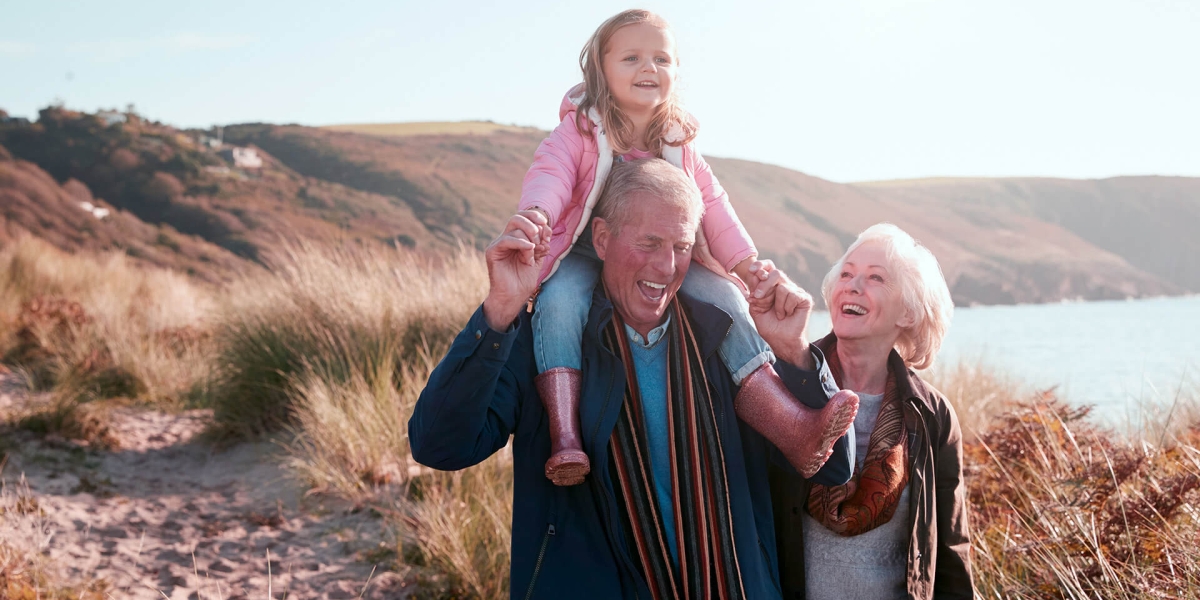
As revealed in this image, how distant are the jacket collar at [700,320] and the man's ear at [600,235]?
120 mm

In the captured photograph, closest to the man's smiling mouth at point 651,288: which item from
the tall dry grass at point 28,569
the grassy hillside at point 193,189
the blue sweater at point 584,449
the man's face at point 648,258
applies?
the man's face at point 648,258

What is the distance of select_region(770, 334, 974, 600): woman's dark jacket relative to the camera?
7.88ft

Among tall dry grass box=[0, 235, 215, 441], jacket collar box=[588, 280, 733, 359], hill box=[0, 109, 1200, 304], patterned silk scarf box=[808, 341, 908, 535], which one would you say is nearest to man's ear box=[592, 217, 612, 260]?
jacket collar box=[588, 280, 733, 359]

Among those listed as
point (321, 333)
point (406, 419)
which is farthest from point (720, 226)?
point (321, 333)

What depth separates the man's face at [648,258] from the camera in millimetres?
2381

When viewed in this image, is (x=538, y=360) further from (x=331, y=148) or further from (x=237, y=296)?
(x=331, y=148)

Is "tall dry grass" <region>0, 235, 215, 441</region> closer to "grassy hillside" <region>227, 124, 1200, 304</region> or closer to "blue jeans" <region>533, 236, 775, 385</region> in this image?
"blue jeans" <region>533, 236, 775, 385</region>

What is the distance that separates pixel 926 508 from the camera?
242cm

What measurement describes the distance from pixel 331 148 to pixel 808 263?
104 ft

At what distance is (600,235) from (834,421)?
825mm

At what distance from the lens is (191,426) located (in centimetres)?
802

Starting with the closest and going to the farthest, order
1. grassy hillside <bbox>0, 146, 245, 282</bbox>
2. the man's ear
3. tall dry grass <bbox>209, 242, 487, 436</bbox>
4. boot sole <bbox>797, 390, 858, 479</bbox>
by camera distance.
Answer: boot sole <bbox>797, 390, 858, 479</bbox>, the man's ear, tall dry grass <bbox>209, 242, 487, 436</bbox>, grassy hillside <bbox>0, 146, 245, 282</bbox>

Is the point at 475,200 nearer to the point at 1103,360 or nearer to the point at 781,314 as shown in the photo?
the point at 1103,360

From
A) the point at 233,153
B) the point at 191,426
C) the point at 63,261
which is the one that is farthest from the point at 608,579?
the point at 233,153
